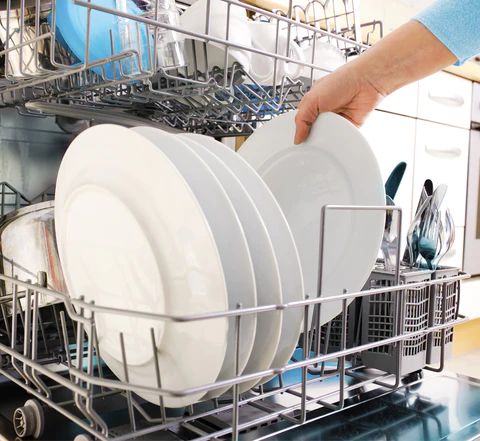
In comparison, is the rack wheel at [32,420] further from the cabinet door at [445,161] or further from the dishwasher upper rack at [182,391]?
the cabinet door at [445,161]

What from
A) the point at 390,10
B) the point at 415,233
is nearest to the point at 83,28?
the point at 415,233

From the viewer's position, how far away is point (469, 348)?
7.01 feet

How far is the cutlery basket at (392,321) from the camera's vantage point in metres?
0.65

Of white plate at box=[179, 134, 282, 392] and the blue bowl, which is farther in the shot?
the blue bowl

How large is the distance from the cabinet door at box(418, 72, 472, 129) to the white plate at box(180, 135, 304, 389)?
1.41 metres

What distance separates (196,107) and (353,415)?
473 mm

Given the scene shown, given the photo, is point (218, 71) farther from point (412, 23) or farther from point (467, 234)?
point (467, 234)

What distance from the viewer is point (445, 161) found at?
190 cm

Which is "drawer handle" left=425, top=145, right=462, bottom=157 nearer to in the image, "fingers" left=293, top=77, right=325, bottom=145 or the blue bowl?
"fingers" left=293, top=77, right=325, bottom=145

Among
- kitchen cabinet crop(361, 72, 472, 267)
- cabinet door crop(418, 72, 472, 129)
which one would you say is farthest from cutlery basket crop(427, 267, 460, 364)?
cabinet door crop(418, 72, 472, 129)

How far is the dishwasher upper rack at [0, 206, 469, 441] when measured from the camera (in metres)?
0.40

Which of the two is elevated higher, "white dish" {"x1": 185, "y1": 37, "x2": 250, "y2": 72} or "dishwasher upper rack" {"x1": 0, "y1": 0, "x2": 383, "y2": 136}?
"white dish" {"x1": 185, "y1": 37, "x2": 250, "y2": 72}

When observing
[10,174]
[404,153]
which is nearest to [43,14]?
[10,174]

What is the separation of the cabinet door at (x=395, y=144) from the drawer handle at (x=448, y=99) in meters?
0.15
